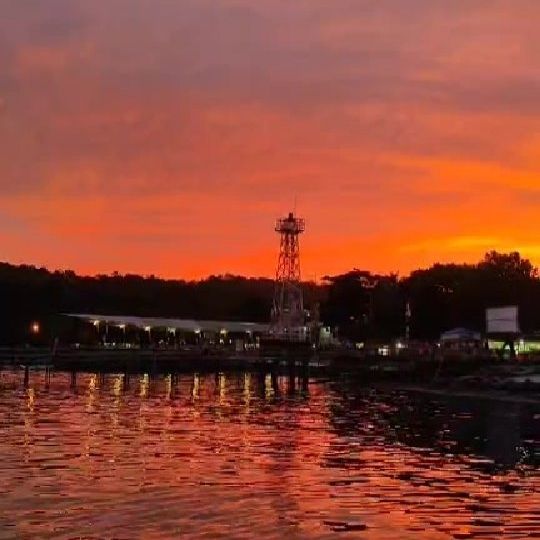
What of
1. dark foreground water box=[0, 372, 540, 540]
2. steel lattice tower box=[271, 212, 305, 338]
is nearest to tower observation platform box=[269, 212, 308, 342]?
steel lattice tower box=[271, 212, 305, 338]

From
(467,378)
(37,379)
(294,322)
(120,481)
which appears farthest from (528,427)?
(294,322)

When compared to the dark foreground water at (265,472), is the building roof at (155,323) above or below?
above

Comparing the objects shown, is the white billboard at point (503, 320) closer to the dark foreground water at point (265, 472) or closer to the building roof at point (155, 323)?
the dark foreground water at point (265, 472)

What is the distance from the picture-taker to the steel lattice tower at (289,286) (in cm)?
17238

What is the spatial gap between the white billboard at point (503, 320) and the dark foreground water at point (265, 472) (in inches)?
2400

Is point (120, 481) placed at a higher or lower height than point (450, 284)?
lower

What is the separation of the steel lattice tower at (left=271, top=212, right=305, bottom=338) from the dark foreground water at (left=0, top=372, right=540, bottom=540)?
101646mm

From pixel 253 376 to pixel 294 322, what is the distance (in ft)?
141

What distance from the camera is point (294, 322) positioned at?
7037 inches

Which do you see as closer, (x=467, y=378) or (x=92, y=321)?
(x=467, y=378)

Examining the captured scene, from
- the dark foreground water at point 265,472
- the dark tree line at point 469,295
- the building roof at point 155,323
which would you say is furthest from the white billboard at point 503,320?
the building roof at point 155,323

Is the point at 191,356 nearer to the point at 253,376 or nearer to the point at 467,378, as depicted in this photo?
the point at 253,376

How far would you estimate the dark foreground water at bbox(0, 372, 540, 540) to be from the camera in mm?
→ 26297

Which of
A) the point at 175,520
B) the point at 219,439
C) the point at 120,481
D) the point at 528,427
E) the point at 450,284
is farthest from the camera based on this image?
the point at 450,284
